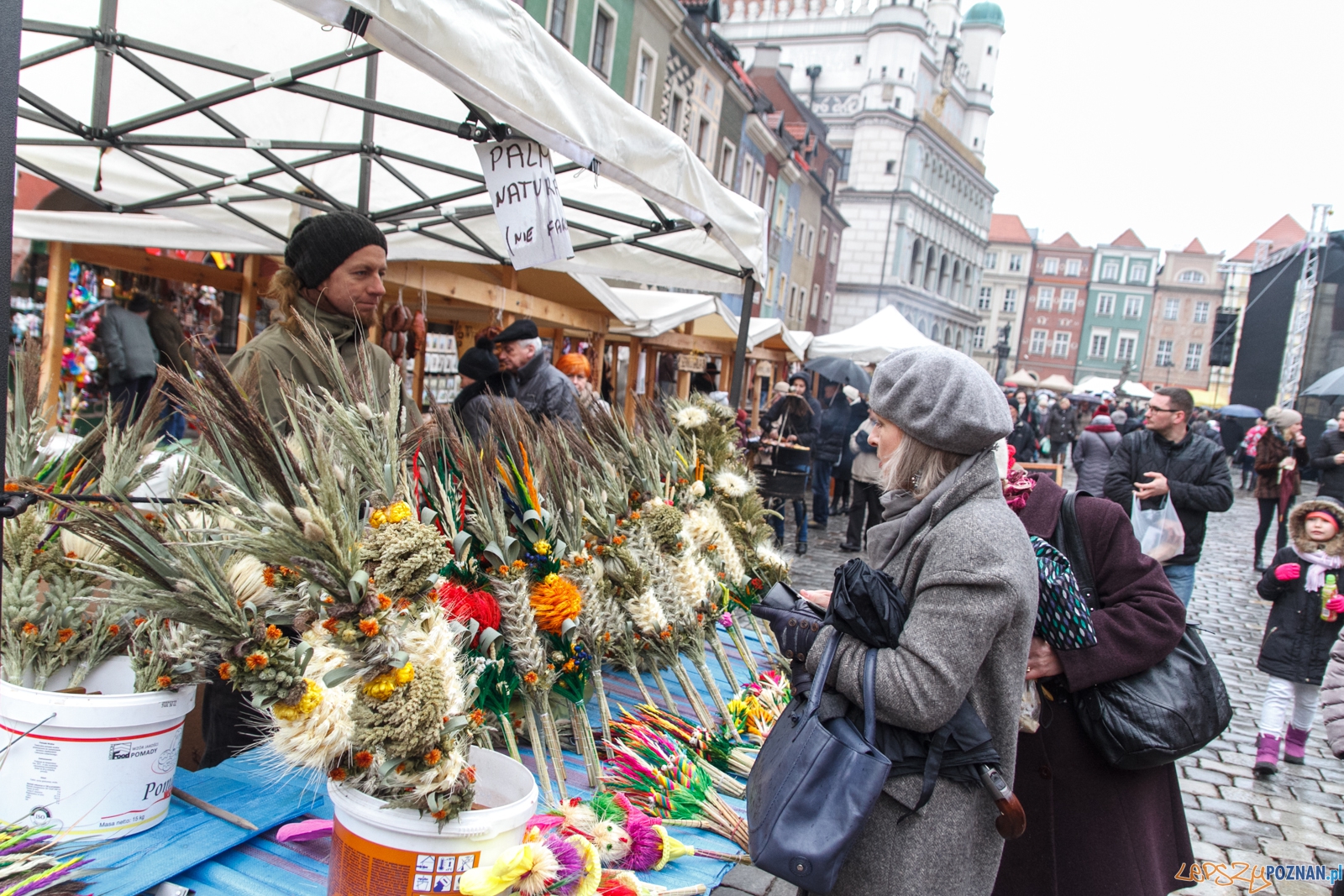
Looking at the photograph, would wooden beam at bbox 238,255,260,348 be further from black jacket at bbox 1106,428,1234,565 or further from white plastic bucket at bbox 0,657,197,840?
black jacket at bbox 1106,428,1234,565

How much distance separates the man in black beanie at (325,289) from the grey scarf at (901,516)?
139cm

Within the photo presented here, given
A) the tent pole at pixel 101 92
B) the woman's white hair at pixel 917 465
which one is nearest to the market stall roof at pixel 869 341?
the tent pole at pixel 101 92

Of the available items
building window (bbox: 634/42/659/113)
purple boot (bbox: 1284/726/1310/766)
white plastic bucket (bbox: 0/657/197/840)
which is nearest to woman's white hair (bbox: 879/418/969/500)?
white plastic bucket (bbox: 0/657/197/840)

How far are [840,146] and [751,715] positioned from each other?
54.5 m

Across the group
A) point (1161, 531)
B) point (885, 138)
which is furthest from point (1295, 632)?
point (885, 138)

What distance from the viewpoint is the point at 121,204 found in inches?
185

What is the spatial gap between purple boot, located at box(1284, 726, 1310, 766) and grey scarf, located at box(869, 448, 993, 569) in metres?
4.04

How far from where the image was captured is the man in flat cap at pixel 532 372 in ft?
16.1

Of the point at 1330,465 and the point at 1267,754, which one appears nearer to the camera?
the point at 1267,754

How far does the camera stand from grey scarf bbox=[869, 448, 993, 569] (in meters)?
1.67

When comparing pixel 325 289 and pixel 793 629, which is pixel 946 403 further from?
pixel 325 289

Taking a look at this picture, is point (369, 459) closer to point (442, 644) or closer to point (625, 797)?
point (442, 644)

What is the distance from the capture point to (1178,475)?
4984mm

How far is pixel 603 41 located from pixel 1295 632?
15.5 m
